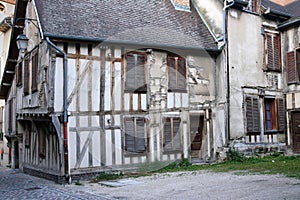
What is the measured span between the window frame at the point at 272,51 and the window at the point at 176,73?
11.9ft

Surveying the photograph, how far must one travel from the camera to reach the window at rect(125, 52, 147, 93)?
1191 centimetres

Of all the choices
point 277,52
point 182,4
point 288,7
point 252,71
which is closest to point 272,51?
point 277,52

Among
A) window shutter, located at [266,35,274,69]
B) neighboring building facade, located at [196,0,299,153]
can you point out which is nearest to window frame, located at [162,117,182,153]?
neighboring building facade, located at [196,0,299,153]

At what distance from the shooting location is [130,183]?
9.87m

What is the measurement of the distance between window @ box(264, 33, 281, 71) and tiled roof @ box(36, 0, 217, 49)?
7.61 feet

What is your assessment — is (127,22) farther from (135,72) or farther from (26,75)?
(26,75)

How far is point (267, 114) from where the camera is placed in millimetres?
14789

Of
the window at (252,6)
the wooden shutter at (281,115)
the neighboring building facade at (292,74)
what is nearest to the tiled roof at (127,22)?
the window at (252,6)

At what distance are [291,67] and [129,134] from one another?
7136mm

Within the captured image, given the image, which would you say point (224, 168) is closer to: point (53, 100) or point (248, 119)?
point (248, 119)

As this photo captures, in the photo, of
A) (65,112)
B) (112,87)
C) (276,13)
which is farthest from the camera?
(276,13)

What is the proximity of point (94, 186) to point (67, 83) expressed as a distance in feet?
10.00

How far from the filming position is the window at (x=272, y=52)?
48.0 ft

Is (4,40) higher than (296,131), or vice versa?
(4,40)
